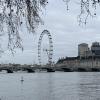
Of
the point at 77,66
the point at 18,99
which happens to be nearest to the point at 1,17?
the point at 18,99

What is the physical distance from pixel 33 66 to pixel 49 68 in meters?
7.87

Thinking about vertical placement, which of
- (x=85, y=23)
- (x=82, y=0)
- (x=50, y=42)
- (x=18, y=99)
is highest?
(x=50, y=42)

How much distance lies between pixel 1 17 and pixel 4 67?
159m

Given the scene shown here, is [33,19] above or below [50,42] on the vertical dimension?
below

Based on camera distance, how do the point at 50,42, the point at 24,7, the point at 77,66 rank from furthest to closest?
1. the point at 77,66
2. the point at 50,42
3. the point at 24,7

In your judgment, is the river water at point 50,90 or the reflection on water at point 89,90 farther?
the river water at point 50,90

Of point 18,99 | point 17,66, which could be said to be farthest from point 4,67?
point 18,99

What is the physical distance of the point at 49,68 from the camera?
178 m

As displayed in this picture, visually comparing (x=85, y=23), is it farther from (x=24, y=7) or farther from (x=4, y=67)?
(x=4, y=67)

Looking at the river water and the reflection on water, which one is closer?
the reflection on water

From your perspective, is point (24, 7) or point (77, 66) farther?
point (77, 66)

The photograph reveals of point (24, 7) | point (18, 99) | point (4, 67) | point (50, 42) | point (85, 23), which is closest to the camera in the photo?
point (85, 23)

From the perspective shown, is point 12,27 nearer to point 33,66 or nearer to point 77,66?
point 33,66

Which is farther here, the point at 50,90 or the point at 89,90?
the point at 50,90
